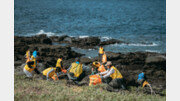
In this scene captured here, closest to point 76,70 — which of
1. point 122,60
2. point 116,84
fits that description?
point 116,84

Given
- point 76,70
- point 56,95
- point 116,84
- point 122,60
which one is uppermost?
point 56,95

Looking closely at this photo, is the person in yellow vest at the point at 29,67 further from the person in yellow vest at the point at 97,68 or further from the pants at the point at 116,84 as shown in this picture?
the pants at the point at 116,84

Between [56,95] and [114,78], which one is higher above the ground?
[56,95]

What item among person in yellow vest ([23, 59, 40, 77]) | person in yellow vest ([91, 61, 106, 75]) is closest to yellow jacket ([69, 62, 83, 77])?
person in yellow vest ([91, 61, 106, 75])

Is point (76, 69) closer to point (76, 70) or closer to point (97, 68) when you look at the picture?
point (76, 70)

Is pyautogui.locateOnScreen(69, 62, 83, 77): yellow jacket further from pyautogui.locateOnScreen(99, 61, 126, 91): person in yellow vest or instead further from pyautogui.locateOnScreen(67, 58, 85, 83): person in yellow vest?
pyautogui.locateOnScreen(99, 61, 126, 91): person in yellow vest

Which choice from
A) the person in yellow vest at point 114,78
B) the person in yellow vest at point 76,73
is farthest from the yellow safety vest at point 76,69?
the person in yellow vest at point 114,78

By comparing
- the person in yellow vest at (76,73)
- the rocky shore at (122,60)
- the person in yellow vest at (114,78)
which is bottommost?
the rocky shore at (122,60)

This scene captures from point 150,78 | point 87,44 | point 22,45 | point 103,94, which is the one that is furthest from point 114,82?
point 87,44

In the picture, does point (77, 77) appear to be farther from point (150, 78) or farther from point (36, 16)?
point (36, 16)

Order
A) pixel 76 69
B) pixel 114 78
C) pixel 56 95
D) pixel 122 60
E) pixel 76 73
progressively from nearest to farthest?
pixel 56 95 → pixel 114 78 → pixel 76 73 → pixel 76 69 → pixel 122 60

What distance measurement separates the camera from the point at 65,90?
29.6 ft

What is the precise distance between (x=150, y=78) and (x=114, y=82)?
7.93m

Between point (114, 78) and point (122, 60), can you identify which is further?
point (122, 60)
